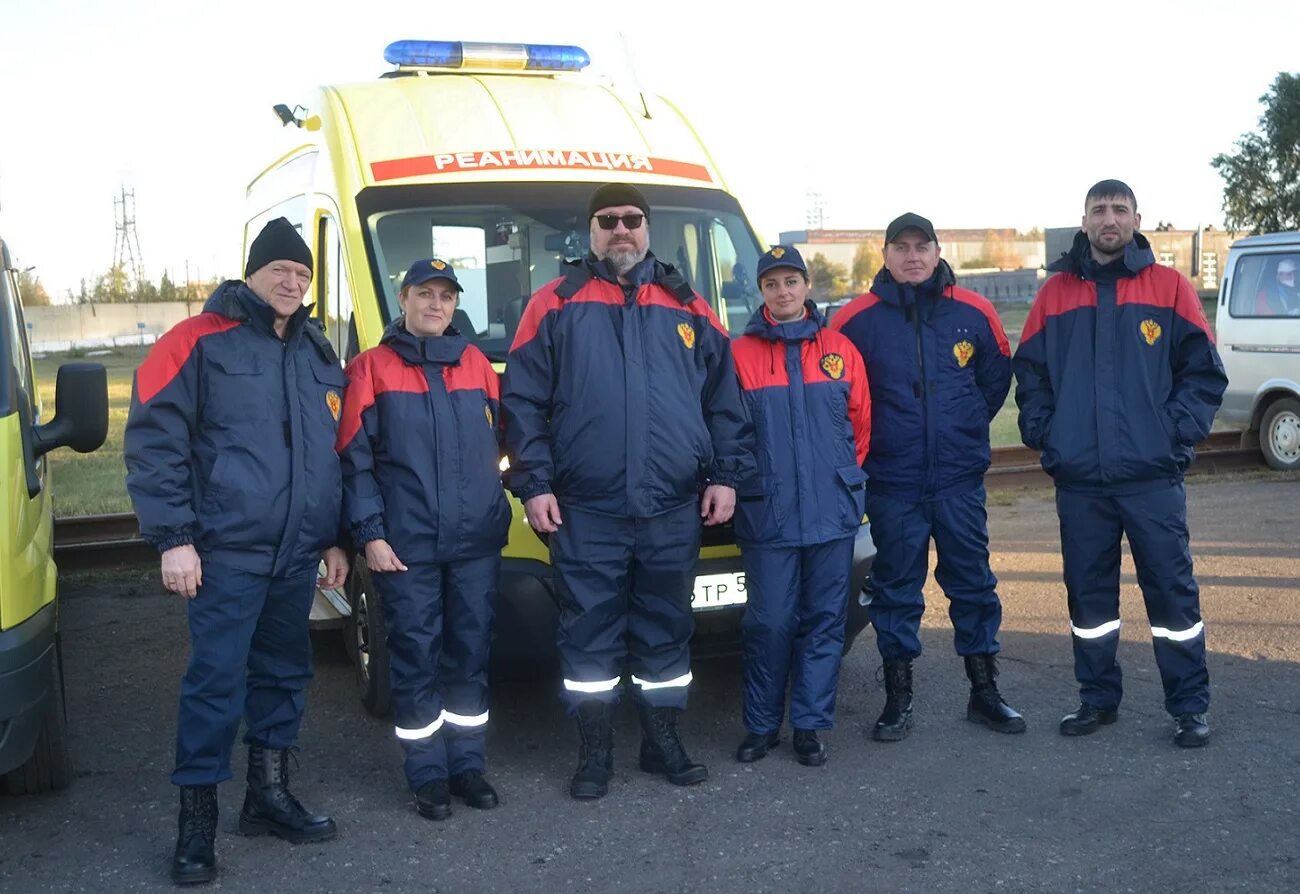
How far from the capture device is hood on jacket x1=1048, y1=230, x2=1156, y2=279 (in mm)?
4973

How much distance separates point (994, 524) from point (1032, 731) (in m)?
4.95

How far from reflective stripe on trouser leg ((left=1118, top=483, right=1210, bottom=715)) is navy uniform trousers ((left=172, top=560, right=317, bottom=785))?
118 inches

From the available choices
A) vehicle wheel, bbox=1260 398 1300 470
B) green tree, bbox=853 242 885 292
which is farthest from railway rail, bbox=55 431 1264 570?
green tree, bbox=853 242 885 292

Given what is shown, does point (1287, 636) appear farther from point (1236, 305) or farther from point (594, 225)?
point (1236, 305)

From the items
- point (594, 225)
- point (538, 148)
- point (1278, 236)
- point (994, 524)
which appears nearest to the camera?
point (594, 225)

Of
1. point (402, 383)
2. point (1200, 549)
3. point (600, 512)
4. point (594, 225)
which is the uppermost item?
point (594, 225)

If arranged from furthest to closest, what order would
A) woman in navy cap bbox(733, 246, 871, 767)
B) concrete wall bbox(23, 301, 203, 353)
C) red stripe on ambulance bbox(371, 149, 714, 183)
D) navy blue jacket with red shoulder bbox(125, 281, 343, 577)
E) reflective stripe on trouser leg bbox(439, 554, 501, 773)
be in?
concrete wall bbox(23, 301, 203, 353) < red stripe on ambulance bbox(371, 149, 714, 183) < woman in navy cap bbox(733, 246, 871, 767) < reflective stripe on trouser leg bbox(439, 554, 501, 773) < navy blue jacket with red shoulder bbox(125, 281, 343, 577)

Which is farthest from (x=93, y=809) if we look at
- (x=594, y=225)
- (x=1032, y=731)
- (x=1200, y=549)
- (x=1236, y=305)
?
(x=1236, y=305)

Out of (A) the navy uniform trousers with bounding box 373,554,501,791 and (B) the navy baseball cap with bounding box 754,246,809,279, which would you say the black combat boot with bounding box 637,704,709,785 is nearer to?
(A) the navy uniform trousers with bounding box 373,554,501,791

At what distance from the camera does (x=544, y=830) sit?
4.37 metres

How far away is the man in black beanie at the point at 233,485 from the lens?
3.91 m

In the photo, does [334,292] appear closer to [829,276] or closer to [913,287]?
[913,287]

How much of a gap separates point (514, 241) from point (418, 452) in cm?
170

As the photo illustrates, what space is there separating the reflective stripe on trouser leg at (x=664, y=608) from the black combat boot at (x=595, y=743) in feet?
0.54
